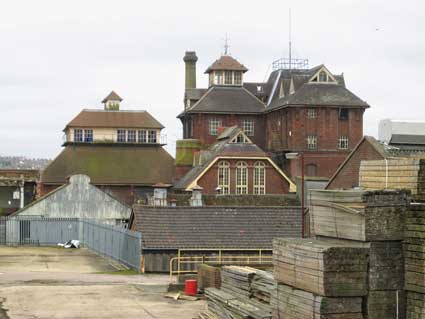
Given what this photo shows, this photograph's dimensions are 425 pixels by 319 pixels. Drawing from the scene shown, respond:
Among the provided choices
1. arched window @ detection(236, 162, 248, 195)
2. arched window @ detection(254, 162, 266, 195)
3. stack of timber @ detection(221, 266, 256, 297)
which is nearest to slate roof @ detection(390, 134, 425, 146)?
arched window @ detection(254, 162, 266, 195)

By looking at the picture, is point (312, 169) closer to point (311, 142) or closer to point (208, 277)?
point (311, 142)

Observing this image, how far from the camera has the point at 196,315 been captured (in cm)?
3019

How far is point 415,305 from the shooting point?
20266 mm

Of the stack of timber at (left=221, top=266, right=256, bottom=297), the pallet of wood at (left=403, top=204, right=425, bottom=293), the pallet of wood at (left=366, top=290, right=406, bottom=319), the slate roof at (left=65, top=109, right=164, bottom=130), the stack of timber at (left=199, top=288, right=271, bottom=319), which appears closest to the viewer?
the pallet of wood at (left=403, top=204, right=425, bottom=293)

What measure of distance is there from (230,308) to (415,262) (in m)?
7.83

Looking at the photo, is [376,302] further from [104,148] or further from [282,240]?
[104,148]

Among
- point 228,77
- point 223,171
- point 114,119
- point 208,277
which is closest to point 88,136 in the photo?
point 114,119

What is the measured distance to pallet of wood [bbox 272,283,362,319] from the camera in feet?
67.9

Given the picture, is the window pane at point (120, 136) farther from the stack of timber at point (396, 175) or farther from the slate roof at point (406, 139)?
the stack of timber at point (396, 175)

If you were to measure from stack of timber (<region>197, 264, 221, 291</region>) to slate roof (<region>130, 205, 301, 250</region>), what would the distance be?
435 inches

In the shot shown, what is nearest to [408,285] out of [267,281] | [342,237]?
[342,237]

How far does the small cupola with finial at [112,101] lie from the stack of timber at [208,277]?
64.9m

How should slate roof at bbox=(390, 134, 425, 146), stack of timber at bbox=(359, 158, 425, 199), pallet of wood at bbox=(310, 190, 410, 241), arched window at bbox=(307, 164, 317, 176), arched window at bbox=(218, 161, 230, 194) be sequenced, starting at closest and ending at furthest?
pallet of wood at bbox=(310, 190, 410, 241), stack of timber at bbox=(359, 158, 425, 199), slate roof at bbox=(390, 134, 425, 146), arched window at bbox=(218, 161, 230, 194), arched window at bbox=(307, 164, 317, 176)

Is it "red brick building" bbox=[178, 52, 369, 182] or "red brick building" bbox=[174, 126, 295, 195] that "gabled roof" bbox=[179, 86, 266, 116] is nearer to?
"red brick building" bbox=[178, 52, 369, 182]
